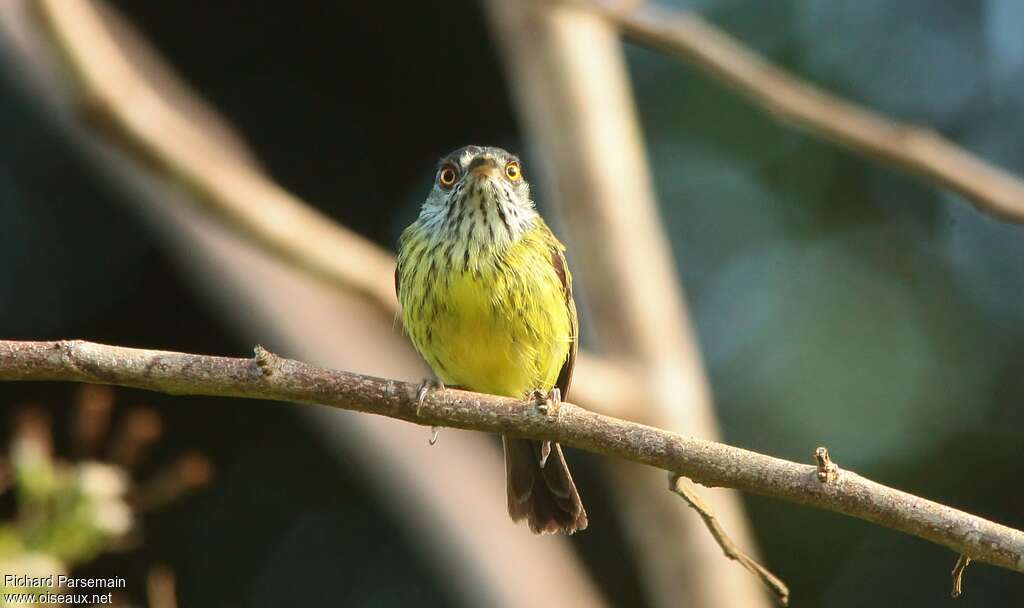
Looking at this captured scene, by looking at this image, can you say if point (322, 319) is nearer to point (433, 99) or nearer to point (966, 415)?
point (433, 99)

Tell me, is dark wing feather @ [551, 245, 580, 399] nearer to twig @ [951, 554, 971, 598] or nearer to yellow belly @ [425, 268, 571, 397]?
yellow belly @ [425, 268, 571, 397]

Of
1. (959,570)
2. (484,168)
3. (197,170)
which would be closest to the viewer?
(959,570)

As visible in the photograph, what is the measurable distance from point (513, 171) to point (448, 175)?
0.27 meters

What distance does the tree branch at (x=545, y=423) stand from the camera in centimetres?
272

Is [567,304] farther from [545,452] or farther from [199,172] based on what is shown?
[199,172]

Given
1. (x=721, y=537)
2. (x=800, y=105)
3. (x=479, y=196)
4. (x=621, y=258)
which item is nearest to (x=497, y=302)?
(x=479, y=196)

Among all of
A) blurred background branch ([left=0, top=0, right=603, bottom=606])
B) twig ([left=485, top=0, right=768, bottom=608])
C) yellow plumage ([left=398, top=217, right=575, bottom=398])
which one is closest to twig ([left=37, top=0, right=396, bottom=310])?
blurred background branch ([left=0, top=0, right=603, bottom=606])

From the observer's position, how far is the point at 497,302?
13.8ft

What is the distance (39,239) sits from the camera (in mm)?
10453

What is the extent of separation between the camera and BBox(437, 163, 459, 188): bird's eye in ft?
15.9

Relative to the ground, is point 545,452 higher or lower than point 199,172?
lower

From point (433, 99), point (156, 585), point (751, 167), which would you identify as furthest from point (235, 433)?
point (156, 585)

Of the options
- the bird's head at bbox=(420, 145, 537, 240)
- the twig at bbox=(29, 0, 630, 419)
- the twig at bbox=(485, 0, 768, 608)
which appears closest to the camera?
the bird's head at bbox=(420, 145, 537, 240)

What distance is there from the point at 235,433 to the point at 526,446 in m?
4.62
